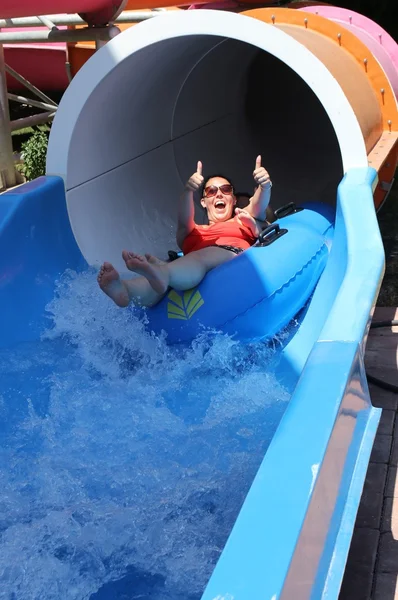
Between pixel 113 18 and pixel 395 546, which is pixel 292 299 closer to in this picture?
pixel 395 546

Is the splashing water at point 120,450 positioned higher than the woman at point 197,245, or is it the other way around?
the woman at point 197,245

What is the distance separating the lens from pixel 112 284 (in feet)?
9.32

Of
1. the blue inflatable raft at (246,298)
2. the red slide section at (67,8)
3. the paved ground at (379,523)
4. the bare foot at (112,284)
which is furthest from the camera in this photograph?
the red slide section at (67,8)

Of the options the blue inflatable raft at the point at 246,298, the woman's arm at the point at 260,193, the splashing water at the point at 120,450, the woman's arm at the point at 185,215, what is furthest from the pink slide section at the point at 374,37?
the splashing water at the point at 120,450

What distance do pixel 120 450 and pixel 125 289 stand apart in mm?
676

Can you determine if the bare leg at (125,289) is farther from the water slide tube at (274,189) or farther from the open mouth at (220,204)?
the open mouth at (220,204)

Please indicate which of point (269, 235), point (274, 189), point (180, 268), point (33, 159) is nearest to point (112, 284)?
point (180, 268)

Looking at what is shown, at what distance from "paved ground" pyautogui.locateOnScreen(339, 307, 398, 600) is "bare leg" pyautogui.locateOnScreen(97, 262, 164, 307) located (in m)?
0.97

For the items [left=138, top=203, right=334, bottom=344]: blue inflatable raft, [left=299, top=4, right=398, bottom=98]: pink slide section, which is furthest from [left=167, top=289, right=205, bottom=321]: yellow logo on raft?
[left=299, top=4, right=398, bottom=98]: pink slide section

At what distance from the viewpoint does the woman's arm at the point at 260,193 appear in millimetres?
3352

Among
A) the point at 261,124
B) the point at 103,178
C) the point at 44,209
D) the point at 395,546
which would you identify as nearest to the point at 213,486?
the point at 395,546

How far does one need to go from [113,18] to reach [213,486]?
10.2 ft

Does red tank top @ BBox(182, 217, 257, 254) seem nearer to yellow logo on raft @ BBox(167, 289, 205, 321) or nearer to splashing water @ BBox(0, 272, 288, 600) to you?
yellow logo on raft @ BBox(167, 289, 205, 321)

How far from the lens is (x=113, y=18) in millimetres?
4441
